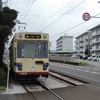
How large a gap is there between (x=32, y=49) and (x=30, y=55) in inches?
14.8

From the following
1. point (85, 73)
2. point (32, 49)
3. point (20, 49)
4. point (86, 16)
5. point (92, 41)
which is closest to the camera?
point (20, 49)

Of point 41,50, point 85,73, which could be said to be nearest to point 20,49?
point 41,50

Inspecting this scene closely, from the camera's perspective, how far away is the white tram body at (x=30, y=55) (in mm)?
10203

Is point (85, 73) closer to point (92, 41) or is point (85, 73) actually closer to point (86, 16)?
point (86, 16)

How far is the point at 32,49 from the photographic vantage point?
34.5 ft

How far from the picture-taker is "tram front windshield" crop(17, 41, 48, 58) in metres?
10.4

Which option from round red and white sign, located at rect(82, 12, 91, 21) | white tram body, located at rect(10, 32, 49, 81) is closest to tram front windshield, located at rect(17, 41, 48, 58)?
white tram body, located at rect(10, 32, 49, 81)

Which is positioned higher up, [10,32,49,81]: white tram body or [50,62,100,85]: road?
[10,32,49,81]: white tram body

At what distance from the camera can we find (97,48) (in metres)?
68.2

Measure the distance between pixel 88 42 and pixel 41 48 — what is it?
74.9 m

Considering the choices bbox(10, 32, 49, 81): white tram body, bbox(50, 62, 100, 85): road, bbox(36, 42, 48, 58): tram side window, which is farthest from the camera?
bbox(50, 62, 100, 85): road

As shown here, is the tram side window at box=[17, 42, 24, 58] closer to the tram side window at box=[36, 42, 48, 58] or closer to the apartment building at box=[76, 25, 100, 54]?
the tram side window at box=[36, 42, 48, 58]

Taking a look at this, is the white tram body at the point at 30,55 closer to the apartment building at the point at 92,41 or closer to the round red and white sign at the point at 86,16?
the round red and white sign at the point at 86,16

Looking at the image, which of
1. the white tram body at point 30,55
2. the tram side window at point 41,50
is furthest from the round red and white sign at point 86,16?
the tram side window at point 41,50
